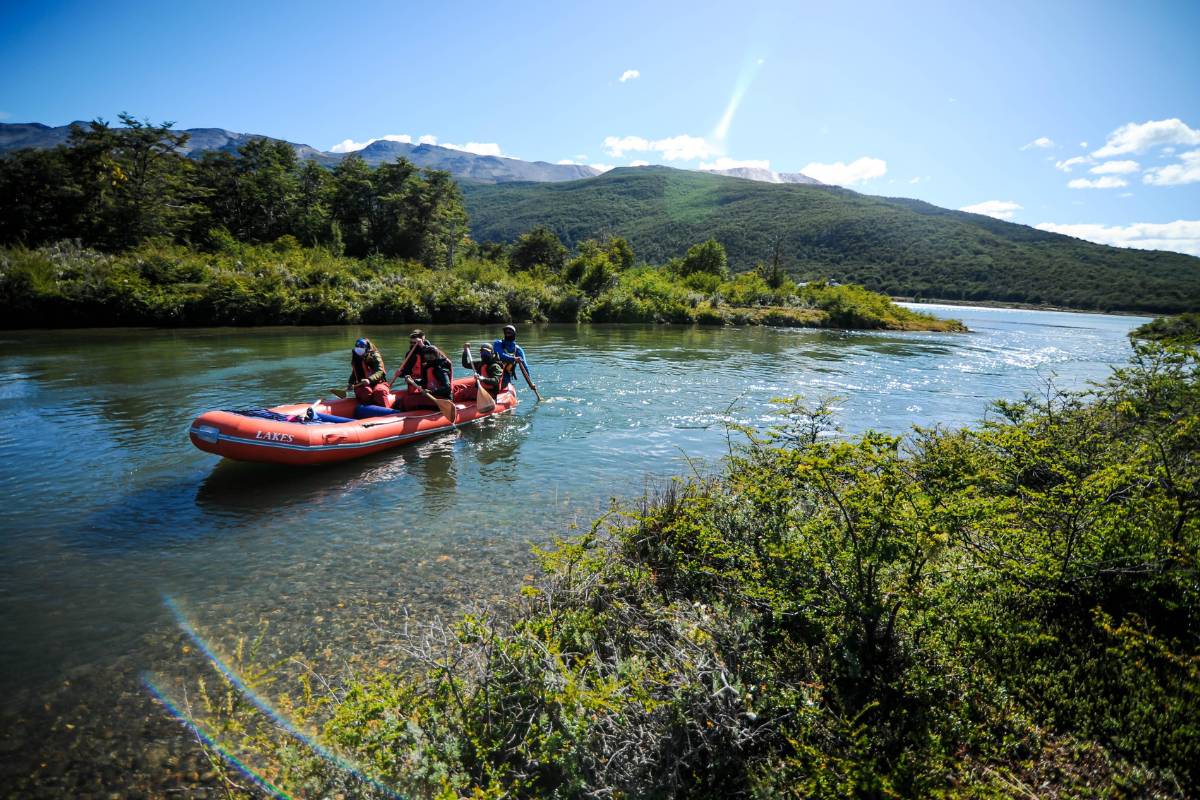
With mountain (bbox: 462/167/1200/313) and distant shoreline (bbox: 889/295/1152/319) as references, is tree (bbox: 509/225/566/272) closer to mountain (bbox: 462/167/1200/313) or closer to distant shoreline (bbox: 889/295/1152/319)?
mountain (bbox: 462/167/1200/313)

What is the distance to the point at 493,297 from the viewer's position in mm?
32906

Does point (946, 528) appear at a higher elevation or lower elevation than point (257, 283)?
lower

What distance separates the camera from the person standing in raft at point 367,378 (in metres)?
9.76

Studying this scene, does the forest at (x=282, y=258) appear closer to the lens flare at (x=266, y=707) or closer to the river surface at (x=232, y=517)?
the river surface at (x=232, y=517)

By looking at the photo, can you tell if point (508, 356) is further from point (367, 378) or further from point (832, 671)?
point (832, 671)

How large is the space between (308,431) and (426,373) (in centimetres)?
304

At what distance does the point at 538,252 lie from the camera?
5700cm

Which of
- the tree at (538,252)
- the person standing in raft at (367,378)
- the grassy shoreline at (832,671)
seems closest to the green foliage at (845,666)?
the grassy shoreline at (832,671)

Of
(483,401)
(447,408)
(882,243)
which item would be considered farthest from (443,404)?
(882,243)

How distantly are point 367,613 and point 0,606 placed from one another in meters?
3.25

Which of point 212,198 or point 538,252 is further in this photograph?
point 538,252

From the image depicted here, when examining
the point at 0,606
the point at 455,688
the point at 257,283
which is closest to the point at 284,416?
the point at 0,606

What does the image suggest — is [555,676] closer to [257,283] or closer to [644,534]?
[644,534]

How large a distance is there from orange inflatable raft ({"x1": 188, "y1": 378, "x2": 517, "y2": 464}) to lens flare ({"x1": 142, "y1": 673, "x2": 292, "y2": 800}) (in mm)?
3913
